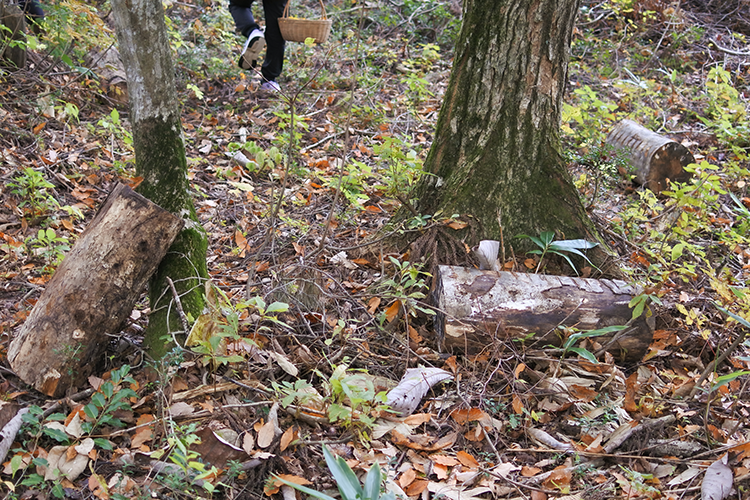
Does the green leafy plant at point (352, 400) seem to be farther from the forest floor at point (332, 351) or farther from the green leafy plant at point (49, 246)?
the green leafy plant at point (49, 246)

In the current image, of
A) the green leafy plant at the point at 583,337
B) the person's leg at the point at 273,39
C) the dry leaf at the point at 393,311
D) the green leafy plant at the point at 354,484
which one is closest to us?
the green leafy plant at the point at 354,484

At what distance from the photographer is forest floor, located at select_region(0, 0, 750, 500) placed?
204cm

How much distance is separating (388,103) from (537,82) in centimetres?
306

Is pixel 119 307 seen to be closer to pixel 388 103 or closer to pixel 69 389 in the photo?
pixel 69 389

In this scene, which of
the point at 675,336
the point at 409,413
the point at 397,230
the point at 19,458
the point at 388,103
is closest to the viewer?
the point at 19,458

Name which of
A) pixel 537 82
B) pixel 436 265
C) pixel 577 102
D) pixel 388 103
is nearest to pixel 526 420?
pixel 436 265

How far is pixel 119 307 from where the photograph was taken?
2.30 m

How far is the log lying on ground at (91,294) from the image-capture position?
221 centimetres

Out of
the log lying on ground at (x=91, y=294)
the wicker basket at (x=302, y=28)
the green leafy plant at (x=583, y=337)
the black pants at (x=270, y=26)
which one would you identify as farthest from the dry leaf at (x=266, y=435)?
the black pants at (x=270, y=26)

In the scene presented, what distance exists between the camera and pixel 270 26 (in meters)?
5.46

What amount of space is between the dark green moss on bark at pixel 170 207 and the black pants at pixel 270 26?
3255mm

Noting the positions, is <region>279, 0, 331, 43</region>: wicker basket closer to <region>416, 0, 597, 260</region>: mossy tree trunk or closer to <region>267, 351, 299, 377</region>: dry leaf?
<region>416, 0, 597, 260</region>: mossy tree trunk

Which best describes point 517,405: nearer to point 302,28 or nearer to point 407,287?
point 407,287

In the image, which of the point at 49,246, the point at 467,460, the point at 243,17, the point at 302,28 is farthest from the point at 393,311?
the point at 243,17
